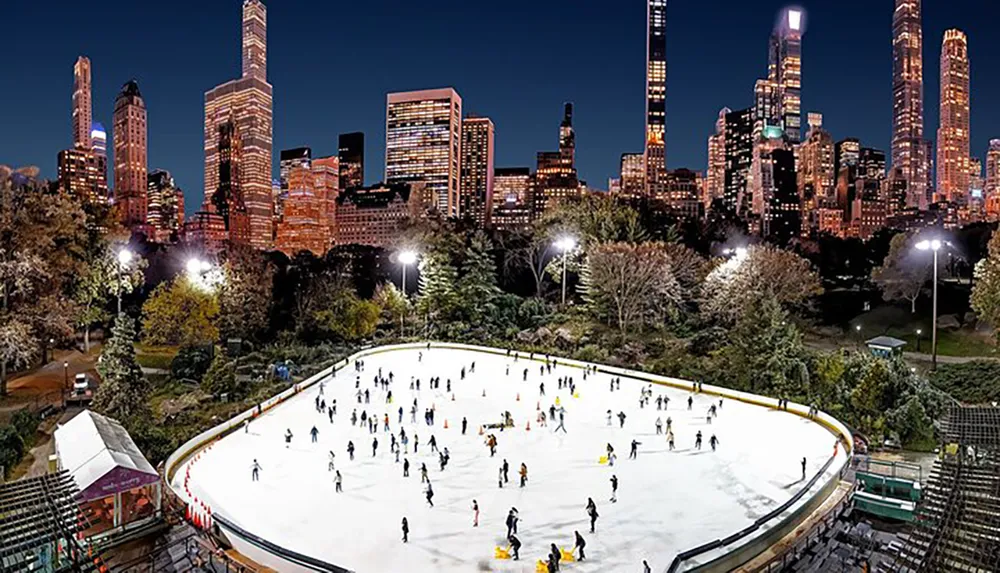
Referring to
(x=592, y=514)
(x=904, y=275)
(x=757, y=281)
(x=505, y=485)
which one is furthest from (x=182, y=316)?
(x=904, y=275)

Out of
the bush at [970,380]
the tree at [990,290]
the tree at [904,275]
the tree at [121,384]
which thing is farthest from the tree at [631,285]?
the tree at [121,384]

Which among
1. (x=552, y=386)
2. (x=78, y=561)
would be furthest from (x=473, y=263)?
(x=78, y=561)

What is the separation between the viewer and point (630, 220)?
58094 mm

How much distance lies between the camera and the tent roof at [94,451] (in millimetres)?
16344

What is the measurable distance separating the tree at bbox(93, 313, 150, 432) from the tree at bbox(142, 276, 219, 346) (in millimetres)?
12018

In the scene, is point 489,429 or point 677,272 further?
point 677,272

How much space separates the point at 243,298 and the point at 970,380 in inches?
1759

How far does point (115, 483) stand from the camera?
16047 millimetres

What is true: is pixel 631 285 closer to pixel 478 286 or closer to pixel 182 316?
pixel 478 286

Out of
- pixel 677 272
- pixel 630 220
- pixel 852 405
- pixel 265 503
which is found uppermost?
pixel 630 220

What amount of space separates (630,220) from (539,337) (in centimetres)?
1743

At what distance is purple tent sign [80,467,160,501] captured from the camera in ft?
51.8

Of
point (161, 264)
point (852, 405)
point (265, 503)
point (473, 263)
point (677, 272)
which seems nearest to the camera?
point (265, 503)

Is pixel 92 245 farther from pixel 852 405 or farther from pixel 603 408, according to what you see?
pixel 852 405
